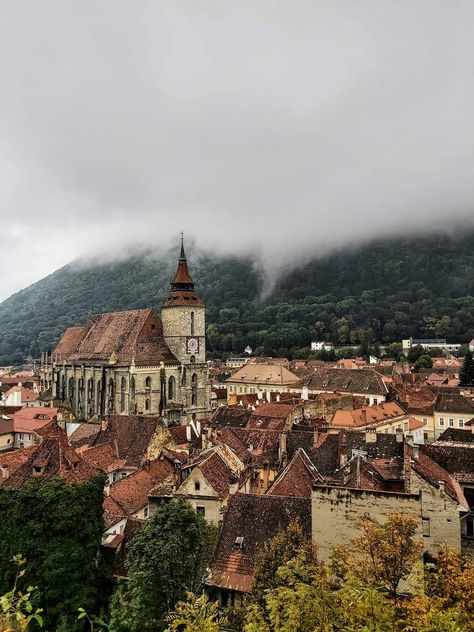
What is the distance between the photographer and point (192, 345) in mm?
88562

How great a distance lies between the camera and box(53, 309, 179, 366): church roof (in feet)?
275

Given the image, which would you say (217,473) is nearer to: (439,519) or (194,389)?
(439,519)

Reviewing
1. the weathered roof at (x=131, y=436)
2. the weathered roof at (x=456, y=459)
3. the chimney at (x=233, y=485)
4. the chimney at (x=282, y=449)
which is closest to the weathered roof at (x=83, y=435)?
the weathered roof at (x=131, y=436)

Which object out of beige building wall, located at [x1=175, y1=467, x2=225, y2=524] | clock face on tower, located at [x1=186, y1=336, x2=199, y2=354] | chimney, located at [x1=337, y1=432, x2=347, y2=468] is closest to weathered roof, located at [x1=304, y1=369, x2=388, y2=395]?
clock face on tower, located at [x1=186, y1=336, x2=199, y2=354]

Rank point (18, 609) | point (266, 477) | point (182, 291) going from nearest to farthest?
1. point (18, 609)
2. point (266, 477)
3. point (182, 291)

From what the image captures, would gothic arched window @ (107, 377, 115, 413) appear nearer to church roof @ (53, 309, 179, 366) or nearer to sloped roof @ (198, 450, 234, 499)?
church roof @ (53, 309, 179, 366)

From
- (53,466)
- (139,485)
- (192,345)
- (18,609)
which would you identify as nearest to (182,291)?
(192,345)

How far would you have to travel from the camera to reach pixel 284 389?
10638 centimetres

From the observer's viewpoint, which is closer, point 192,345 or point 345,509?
point 345,509

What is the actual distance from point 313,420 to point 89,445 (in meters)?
24.9

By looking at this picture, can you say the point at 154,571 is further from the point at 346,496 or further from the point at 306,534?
the point at 346,496

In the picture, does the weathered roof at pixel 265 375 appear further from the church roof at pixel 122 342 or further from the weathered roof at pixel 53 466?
the weathered roof at pixel 53 466

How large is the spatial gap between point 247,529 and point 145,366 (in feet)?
189

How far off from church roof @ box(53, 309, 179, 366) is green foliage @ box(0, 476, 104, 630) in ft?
176
